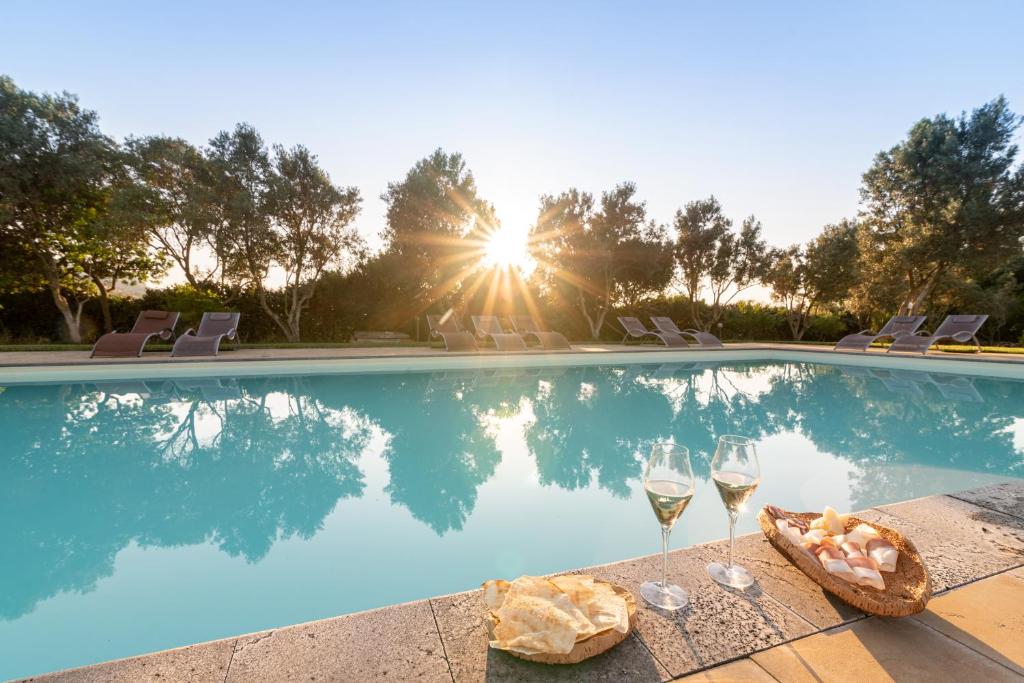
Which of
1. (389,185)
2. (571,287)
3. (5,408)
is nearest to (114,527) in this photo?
(5,408)

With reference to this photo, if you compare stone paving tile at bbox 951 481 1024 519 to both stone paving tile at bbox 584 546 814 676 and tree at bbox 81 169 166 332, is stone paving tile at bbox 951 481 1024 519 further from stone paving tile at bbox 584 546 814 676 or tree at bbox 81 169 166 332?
tree at bbox 81 169 166 332

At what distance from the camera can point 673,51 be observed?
27.7ft

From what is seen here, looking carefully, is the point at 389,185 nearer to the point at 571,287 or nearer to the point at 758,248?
the point at 571,287

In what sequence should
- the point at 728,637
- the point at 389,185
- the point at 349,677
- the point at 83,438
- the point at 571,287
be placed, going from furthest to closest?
Answer: the point at 571,287, the point at 389,185, the point at 83,438, the point at 728,637, the point at 349,677

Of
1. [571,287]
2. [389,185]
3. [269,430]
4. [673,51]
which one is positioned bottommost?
[269,430]

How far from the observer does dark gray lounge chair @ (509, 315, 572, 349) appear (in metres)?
12.6

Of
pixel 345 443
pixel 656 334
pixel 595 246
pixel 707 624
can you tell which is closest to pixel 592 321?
pixel 595 246

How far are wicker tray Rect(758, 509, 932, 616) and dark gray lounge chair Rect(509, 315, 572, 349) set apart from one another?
1122 centimetres

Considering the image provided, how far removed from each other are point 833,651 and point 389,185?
15138 mm

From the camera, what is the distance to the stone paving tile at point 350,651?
98 centimetres

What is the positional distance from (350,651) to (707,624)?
0.90 meters

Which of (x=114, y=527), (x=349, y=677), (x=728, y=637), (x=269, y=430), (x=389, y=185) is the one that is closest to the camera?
(x=349, y=677)

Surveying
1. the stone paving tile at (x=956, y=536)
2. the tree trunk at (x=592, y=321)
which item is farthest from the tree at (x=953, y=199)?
the stone paving tile at (x=956, y=536)

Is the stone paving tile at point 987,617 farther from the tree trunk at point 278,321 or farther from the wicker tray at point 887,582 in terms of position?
the tree trunk at point 278,321
